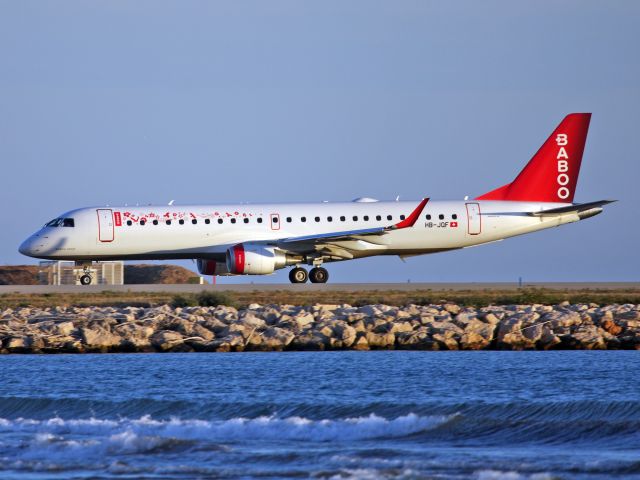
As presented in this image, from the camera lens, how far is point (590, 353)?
80.0 feet

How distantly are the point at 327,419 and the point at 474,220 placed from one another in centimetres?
2509

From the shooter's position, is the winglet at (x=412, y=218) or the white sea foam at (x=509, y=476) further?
the winglet at (x=412, y=218)

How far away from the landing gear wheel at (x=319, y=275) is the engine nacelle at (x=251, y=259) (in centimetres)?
236

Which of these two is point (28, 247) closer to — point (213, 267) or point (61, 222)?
point (61, 222)

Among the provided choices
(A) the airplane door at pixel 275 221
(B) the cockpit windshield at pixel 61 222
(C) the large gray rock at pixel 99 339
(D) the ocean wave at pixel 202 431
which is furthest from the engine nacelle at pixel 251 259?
(D) the ocean wave at pixel 202 431

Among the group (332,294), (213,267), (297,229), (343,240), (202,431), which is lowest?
(202,431)

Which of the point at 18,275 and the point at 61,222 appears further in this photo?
the point at 18,275

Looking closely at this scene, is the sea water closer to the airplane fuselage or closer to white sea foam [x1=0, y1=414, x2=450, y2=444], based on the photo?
white sea foam [x1=0, y1=414, x2=450, y2=444]

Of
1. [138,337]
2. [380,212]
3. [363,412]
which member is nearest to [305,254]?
[380,212]

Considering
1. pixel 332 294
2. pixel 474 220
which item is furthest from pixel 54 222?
pixel 474 220

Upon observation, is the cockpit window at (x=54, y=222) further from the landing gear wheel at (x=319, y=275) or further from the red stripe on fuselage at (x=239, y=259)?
the landing gear wheel at (x=319, y=275)

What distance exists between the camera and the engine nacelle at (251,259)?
38719 mm

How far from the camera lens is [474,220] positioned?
4125 cm

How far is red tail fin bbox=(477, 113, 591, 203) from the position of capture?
4244 cm
